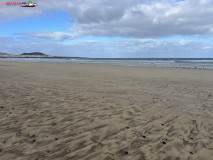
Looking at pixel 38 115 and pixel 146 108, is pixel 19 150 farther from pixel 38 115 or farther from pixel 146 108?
pixel 146 108

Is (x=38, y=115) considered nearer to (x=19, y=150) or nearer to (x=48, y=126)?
(x=48, y=126)

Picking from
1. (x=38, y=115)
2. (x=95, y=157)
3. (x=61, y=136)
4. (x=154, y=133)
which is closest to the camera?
(x=95, y=157)

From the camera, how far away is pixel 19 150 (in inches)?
144

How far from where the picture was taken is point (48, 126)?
4.84 metres

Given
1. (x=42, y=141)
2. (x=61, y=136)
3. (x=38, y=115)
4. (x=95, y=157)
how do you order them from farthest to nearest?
(x=38, y=115), (x=61, y=136), (x=42, y=141), (x=95, y=157)

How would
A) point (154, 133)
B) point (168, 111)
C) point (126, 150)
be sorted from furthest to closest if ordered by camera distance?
point (168, 111) < point (154, 133) < point (126, 150)

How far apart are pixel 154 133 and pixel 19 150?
3.22 meters

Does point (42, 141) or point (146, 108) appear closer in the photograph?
point (42, 141)

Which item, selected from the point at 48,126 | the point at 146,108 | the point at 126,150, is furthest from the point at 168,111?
the point at 48,126

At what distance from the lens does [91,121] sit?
530 cm

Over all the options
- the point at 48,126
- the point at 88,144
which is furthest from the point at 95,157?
the point at 48,126

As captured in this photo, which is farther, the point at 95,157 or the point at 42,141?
the point at 42,141

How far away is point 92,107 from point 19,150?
333 centimetres

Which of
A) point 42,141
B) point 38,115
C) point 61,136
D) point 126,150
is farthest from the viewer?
point 38,115
